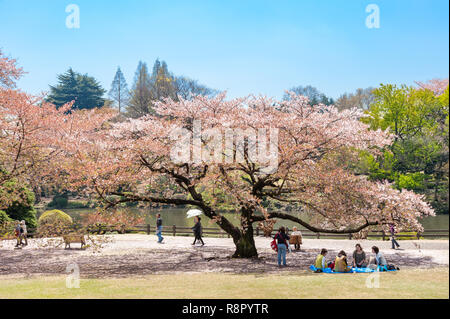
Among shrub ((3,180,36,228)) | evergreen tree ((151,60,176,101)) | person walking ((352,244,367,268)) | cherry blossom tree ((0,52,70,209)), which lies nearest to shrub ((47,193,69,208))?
evergreen tree ((151,60,176,101))

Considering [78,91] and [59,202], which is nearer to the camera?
[59,202]

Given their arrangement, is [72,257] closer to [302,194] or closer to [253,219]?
[253,219]

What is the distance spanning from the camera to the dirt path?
624 inches

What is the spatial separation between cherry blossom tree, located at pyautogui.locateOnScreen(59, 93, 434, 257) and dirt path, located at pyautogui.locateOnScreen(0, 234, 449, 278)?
166 centimetres

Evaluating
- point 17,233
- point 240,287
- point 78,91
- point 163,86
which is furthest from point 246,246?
point 78,91

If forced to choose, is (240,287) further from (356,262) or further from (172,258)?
(172,258)

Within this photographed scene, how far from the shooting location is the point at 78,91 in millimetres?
65125

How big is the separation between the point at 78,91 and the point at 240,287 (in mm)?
60461

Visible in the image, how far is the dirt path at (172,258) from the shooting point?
52.0 feet

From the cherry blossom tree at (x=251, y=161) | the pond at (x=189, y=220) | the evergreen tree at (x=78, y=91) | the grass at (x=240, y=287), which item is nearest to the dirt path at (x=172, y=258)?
the cherry blossom tree at (x=251, y=161)

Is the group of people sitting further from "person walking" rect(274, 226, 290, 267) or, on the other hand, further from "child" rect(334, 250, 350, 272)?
"person walking" rect(274, 226, 290, 267)

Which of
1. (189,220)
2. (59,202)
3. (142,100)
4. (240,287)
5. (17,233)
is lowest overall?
(240,287)
